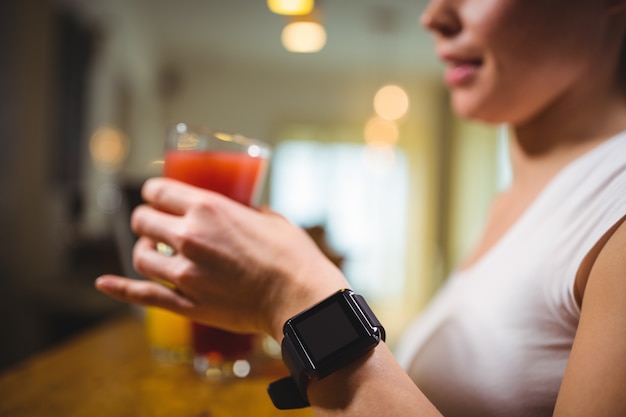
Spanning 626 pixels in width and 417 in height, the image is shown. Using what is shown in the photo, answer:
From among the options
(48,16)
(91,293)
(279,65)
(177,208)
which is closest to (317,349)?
(177,208)

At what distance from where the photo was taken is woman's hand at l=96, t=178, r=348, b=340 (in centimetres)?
61

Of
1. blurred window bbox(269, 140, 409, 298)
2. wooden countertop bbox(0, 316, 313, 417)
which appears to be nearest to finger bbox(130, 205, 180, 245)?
wooden countertop bbox(0, 316, 313, 417)

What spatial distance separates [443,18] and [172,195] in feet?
1.45

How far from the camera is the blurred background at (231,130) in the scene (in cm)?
385

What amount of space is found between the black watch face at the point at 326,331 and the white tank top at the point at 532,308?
21 centimetres

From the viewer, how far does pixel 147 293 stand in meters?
0.67

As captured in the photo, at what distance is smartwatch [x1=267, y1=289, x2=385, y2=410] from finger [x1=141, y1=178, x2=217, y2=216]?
0.19m

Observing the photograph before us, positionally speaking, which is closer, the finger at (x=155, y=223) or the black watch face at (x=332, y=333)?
the black watch face at (x=332, y=333)

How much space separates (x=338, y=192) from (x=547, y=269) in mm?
8454

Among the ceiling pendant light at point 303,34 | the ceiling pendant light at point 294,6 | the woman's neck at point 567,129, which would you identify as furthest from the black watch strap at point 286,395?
the ceiling pendant light at point 303,34

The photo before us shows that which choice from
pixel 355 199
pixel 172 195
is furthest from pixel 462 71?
pixel 355 199

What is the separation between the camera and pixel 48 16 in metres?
4.09

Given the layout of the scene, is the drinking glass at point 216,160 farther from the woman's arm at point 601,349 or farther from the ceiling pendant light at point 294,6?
the ceiling pendant light at point 294,6

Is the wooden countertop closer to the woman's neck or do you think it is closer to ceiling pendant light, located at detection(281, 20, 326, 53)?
the woman's neck
